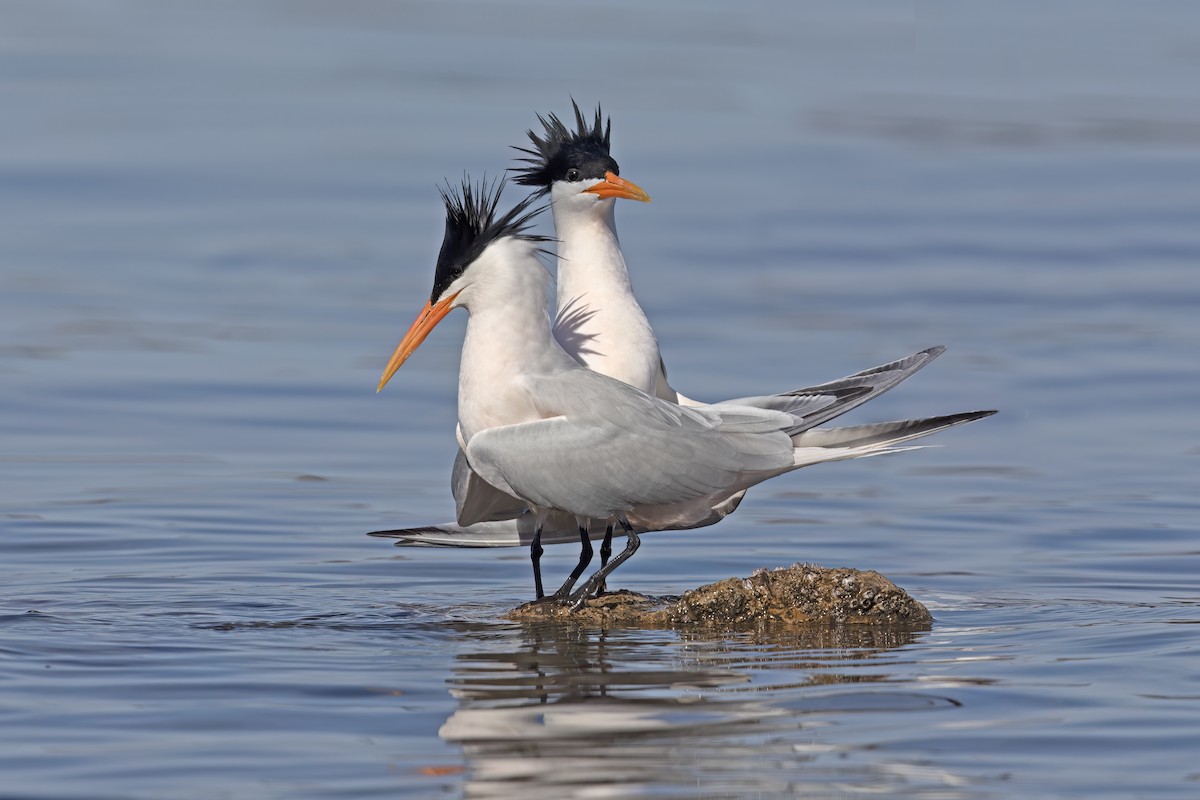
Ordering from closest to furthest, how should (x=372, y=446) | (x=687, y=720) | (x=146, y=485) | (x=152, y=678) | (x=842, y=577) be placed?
(x=687, y=720) → (x=152, y=678) → (x=842, y=577) → (x=146, y=485) → (x=372, y=446)

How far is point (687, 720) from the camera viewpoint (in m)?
6.41

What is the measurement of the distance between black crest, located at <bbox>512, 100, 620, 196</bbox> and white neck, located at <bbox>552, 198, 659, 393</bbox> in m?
0.13

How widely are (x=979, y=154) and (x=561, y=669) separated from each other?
644 inches

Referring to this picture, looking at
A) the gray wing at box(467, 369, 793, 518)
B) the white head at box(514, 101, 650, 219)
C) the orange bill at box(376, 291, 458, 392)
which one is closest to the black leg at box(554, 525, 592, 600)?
the gray wing at box(467, 369, 793, 518)

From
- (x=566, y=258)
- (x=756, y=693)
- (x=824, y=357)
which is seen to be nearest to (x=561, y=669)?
(x=756, y=693)

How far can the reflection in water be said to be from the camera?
19.0 feet

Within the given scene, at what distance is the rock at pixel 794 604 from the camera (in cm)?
795

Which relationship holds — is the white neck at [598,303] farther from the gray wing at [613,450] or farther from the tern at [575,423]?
the gray wing at [613,450]

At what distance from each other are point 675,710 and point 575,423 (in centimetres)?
177

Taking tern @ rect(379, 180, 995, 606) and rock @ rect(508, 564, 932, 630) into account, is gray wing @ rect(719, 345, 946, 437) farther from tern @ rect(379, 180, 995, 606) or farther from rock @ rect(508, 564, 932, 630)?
rock @ rect(508, 564, 932, 630)

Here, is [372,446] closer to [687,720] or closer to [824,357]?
[824,357]

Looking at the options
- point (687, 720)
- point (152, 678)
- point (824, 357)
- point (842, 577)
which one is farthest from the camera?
point (824, 357)

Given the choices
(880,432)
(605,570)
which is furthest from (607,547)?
(880,432)

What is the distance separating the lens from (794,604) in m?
8.00
